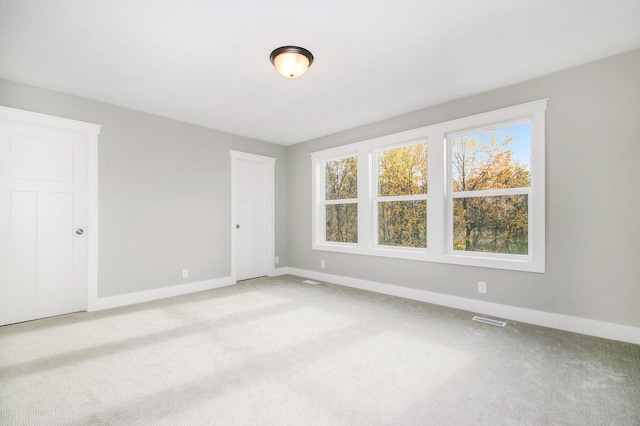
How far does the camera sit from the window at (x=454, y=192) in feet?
10.2

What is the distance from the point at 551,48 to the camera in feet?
8.14

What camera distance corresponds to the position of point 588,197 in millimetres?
2719

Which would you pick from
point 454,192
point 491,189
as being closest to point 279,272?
point 454,192

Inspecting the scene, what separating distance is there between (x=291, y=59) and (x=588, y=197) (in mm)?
2899

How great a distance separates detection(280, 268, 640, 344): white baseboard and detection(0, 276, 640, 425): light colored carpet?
12 centimetres

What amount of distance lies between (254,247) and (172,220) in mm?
A: 1492

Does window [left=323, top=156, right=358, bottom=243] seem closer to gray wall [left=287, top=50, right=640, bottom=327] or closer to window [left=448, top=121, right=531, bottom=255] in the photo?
window [left=448, top=121, right=531, bottom=255]

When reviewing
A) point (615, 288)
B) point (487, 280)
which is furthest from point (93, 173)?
point (615, 288)

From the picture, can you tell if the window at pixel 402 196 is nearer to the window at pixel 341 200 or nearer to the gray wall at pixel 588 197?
the window at pixel 341 200

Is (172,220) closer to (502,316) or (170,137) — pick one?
(170,137)

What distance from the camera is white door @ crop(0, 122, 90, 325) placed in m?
3.02

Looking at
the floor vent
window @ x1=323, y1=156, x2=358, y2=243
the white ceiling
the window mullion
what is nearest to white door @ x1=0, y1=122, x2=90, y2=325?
the white ceiling

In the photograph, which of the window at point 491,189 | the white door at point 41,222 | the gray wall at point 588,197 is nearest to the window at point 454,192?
the window at point 491,189

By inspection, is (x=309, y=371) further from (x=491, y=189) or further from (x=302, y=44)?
(x=491, y=189)
